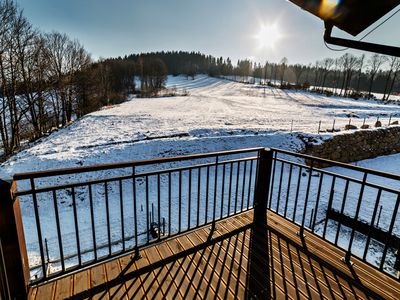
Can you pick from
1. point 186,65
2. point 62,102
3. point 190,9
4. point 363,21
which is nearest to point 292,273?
point 363,21

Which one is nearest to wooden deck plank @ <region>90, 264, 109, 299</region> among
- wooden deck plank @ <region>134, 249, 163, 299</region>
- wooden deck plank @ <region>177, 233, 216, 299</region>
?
wooden deck plank @ <region>134, 249, 163, 299</region>

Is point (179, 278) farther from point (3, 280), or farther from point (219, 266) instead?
point (3, 280)

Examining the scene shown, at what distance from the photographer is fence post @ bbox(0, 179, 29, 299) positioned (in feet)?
5.13

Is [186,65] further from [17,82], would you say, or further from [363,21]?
[363,21]

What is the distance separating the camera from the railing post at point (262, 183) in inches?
126

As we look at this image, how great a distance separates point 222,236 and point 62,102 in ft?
74.8

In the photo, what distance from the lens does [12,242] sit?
1619 millimetres

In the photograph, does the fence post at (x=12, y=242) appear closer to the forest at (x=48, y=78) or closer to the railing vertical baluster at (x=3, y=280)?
the railing vertical baluster at (x=3, y=280)

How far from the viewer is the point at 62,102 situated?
65.7ft

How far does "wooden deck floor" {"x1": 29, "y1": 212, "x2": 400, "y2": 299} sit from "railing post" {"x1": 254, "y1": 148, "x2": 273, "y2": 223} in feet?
1.90

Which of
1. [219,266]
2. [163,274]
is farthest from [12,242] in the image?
[219,266]

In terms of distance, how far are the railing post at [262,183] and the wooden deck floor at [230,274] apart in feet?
1.90

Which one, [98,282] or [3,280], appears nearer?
[3,280]

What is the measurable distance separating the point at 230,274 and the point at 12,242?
194 cm
